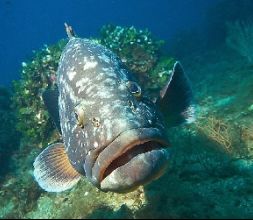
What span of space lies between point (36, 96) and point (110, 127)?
273 inches

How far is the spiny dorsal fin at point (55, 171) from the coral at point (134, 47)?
5.21m

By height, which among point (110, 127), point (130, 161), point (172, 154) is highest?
point (110, 127)

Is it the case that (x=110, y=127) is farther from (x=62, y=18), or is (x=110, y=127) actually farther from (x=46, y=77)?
(x=62, y=18)

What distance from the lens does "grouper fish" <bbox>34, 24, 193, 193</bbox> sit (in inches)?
136

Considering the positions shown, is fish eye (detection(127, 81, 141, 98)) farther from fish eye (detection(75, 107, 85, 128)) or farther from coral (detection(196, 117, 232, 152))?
coral (detection(196, 117, 232, 152))

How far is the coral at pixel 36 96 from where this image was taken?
955 centimetres

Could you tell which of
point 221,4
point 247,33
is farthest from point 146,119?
point 221,4

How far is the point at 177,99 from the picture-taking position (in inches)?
201

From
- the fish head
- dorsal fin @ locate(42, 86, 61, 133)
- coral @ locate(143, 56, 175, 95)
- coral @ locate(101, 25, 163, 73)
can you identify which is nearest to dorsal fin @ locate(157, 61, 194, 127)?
the fish head

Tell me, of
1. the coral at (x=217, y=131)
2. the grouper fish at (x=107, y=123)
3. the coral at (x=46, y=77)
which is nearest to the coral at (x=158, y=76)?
the coral at (x=46, y=77)

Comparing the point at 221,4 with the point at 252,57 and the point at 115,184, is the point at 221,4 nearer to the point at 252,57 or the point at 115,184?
→ the point at 252,57

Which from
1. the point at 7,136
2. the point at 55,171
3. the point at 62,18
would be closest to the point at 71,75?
the point at 55,171

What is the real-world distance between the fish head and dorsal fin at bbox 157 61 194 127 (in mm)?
608

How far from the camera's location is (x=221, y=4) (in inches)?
1038
